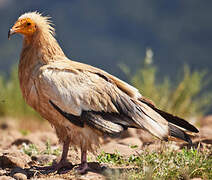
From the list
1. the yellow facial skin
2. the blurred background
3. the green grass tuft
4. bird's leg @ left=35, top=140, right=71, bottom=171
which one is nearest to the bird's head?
the yellow facial skin

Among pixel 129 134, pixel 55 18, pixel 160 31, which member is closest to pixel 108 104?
pixel 129 134

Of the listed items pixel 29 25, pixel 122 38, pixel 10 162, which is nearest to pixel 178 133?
pixel 10 162

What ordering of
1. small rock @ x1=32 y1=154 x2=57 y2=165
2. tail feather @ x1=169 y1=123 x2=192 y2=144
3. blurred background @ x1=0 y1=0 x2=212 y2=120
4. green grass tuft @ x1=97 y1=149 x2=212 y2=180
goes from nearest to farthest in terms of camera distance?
green grass tuft @ x1=97 y1=149 x2=212 y2=180 → tail feather @ x1=169 y1=123 x2=192 y2=144 → small rock @ x1=32 y1=154 x2=57 y2=165 → blurred background @ x1=0 y1=0 x2=212 y2=120

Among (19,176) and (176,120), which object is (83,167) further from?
(176,120)

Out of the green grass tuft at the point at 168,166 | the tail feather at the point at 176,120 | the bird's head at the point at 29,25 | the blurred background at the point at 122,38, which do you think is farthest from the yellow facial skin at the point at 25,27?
the blurred background at the point at 122,38

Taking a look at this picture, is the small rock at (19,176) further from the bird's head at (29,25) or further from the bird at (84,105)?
the bird's head at (29,25)

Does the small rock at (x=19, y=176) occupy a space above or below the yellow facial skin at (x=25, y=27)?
below

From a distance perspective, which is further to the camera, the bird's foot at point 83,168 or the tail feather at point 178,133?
the tail feather at point 178,133

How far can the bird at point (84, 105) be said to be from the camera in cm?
498

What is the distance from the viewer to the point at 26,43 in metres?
5.74

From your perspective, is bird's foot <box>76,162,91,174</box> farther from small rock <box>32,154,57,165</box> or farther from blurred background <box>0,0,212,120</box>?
blurred background <box>0,0,212,120</box>

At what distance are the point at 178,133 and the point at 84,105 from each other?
1.19 meters

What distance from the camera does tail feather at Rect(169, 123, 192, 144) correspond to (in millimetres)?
5191

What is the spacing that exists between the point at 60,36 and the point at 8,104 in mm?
18137
